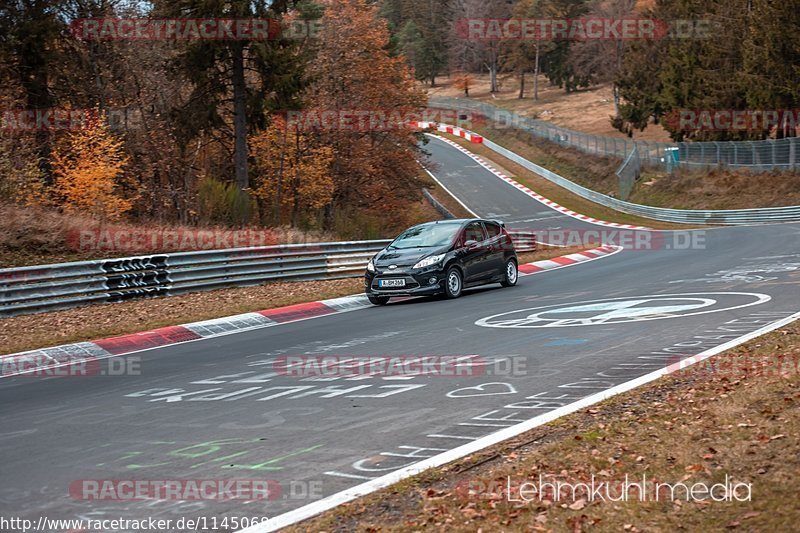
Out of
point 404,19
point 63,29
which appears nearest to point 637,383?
point 63,29

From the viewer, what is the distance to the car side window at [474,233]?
756 inches

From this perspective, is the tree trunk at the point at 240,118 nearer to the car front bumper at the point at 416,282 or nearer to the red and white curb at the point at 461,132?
the car front bumper at the point at 416,282

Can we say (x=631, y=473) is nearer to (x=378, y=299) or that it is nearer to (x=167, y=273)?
(x=378, y=299)

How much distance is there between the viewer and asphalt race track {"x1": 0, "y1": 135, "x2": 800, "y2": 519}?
641cm

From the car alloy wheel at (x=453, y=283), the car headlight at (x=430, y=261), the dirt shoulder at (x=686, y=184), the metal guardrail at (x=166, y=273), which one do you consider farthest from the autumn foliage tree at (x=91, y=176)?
the dirt shoulder at (x=686, y=184)

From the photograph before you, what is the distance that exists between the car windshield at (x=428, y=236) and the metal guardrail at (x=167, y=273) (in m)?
3.36

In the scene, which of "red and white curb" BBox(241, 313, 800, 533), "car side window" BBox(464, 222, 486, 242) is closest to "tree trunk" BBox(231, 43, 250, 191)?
"car side window" BBox(464, 222, 486, 242)

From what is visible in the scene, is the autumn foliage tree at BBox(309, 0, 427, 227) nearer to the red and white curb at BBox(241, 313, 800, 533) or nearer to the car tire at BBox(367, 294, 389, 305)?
the car tire at BBox(367, 294, 389, 305)

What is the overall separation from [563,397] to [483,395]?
0.77 m

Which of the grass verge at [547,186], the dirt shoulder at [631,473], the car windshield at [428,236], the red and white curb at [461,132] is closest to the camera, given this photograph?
the dirt shoulder at [631,473]

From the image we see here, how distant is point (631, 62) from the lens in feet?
251

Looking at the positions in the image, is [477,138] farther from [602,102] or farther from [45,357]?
[45,357]

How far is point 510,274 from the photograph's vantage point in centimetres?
2052

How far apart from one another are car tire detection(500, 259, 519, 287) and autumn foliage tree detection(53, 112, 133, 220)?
1173 centimetres
